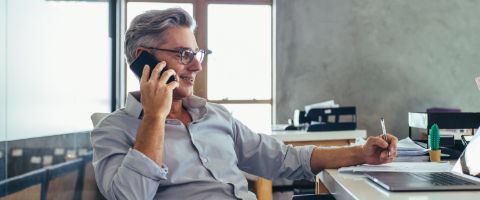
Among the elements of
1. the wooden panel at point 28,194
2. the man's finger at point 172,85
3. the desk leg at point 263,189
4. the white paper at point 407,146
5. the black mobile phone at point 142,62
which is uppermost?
the black mobile phone at point 142,62

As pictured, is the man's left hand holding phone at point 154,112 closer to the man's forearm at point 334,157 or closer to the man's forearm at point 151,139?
the man's forearm at point 151,139

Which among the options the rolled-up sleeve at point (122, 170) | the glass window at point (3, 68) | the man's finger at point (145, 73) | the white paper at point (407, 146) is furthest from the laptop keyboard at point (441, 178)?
the glass window at point (3, 68)

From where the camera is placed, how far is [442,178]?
111 centimetres

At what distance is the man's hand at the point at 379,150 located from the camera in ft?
4.42

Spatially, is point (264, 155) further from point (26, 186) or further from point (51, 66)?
point (51, 66)

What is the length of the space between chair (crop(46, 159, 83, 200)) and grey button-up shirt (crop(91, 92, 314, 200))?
1024 mm

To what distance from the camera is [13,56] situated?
5.68ft

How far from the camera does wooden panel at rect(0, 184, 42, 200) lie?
5.65 ft

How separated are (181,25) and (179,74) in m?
0.16

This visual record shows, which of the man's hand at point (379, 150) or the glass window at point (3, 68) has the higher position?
the glass window at point (3, 68)

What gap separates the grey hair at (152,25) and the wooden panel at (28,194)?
744mm

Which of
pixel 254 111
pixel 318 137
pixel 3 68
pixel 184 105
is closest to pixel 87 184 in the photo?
pixel 3 68

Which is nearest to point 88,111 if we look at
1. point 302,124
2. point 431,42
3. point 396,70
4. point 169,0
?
point 302,124

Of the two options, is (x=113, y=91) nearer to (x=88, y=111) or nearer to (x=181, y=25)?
(x=88, y=111)
